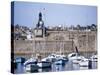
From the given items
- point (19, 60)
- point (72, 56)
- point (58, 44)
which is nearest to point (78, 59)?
point (72, 56)

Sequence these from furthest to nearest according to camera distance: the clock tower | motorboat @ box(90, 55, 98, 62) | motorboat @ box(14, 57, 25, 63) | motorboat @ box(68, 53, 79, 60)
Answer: motorboat @ box(90, 55, 98, 62)
motorboat @ box(68, 53, 79, 60)
the clock tower
motorboat @ box(14, 57, 25, 63)

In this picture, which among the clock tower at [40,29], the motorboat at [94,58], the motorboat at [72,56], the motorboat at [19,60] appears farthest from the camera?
the motorboat at [94,58]

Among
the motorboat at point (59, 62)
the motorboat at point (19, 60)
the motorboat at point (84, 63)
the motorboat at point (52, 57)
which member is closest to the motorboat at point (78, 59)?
the motorboat at point (84, 63)

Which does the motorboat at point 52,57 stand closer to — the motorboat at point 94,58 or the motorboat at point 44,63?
the motorboat at point 44,63

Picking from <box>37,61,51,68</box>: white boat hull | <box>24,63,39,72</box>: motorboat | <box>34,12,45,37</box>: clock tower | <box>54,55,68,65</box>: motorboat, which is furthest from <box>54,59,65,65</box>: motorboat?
<box>34,12,45,37</box>: clock tower

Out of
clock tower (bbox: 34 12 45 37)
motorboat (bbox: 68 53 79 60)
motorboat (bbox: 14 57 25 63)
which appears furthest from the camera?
motorboat (bbox: 68 53 79 60)

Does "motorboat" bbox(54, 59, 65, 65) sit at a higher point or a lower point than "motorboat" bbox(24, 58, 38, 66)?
lower

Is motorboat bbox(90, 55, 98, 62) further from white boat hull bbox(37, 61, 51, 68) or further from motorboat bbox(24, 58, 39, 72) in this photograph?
motorboat bbox(24, 58, 39, 72)

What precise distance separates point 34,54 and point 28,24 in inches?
15.2

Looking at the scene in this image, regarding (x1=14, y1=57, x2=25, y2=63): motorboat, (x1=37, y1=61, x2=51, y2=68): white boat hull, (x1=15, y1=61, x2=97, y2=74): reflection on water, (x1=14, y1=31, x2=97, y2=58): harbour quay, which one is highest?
(x1=14, y1=31, x2=97, y2=58): harbour quay

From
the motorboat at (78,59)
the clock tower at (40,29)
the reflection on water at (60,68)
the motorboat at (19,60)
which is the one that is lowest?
the reflection on water at (60,68)

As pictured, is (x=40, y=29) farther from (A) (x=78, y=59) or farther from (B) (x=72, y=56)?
(A) (x=78, y=59)

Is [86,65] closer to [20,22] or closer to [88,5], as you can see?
[88,5]

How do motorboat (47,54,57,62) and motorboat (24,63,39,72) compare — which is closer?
motorboat (24,63,39,72)
